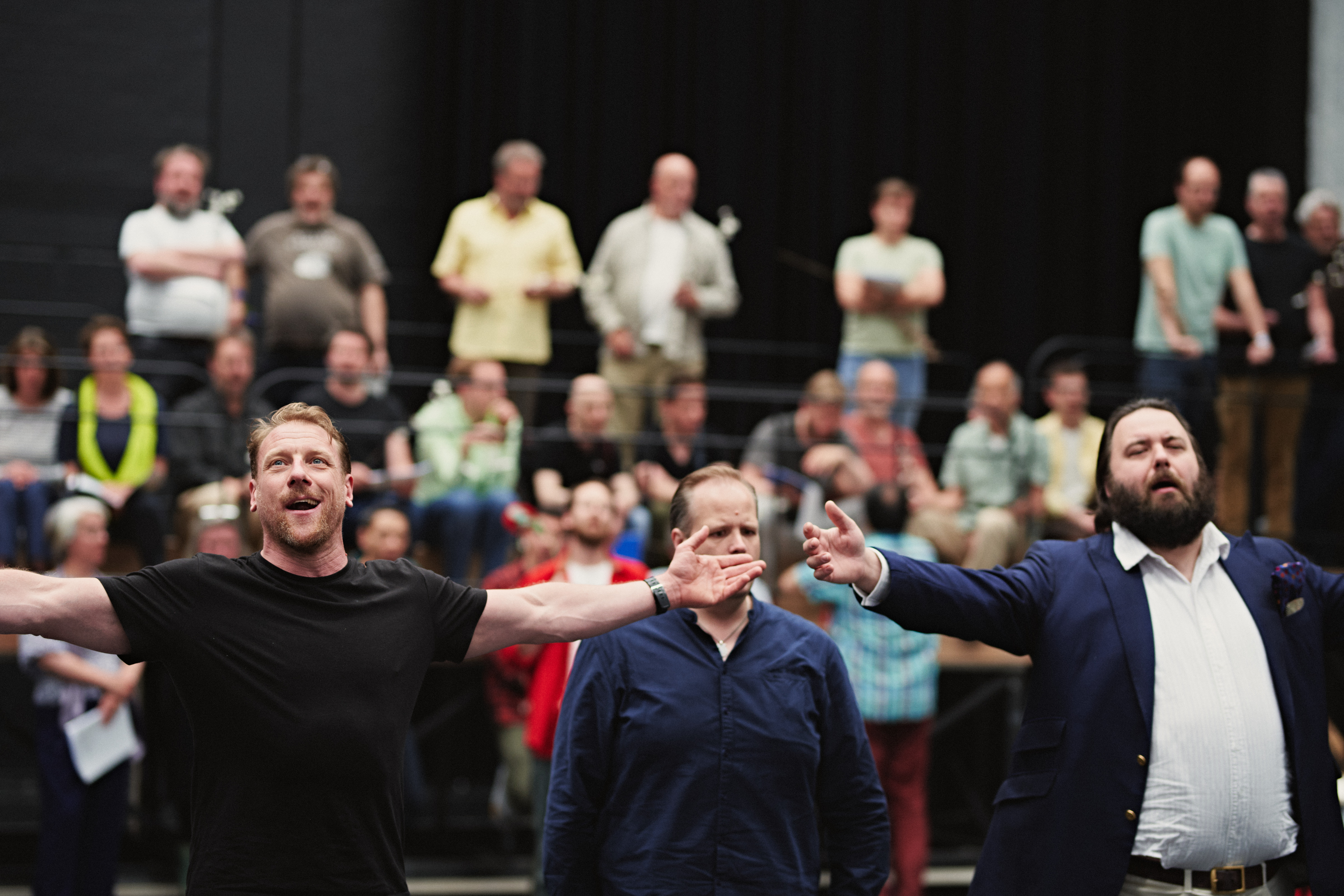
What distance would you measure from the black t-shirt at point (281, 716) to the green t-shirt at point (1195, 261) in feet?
18.4

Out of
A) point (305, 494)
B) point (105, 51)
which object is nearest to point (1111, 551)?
point (305, 494)

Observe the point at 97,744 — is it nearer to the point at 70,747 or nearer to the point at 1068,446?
the point at 70,747

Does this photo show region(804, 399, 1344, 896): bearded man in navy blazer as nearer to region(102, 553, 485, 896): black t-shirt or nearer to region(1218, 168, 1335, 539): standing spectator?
region(102, 553, 485, 896): black t-shirt

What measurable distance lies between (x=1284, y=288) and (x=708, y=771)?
5.79m

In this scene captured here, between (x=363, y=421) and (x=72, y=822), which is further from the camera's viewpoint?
(x=363, y=421)

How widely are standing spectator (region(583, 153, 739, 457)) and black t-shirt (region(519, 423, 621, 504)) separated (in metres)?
0.66

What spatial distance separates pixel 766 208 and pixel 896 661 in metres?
5.65

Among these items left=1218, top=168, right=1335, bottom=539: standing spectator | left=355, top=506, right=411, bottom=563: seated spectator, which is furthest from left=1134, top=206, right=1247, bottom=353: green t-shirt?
left=355, top=506, right=411, bottom=563: seated spectator

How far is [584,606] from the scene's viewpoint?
9.88ft

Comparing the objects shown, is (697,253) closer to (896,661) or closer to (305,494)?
(896,661)

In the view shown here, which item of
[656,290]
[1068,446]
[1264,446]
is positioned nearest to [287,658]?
[656,290]

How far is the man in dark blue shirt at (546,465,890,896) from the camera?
3170 millimetres

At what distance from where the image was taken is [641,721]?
3.22 metres

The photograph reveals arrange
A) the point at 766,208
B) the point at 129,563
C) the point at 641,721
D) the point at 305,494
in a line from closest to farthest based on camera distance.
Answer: the point at 305,494, the point at 641,721, the point at 129,563, the point at 766,208
